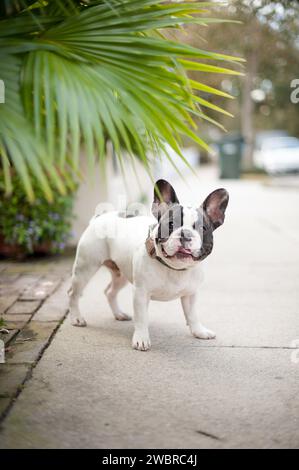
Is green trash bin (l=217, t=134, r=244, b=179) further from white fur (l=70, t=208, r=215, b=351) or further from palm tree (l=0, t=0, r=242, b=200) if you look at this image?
palm tree (l=0, t=0, r=242, b=200)

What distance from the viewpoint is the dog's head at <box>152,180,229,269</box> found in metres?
2.86

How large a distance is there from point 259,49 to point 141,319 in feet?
57.5

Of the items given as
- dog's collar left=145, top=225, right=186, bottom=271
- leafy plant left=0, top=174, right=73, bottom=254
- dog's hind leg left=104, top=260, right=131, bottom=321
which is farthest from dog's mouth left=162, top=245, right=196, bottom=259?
leafy plant left=0, top=174, right=73, bottom=254

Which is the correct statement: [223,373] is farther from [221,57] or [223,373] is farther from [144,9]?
[144,9]

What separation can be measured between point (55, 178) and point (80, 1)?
3.88 ft

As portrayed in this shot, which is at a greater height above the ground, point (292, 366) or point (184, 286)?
point (184, 286)

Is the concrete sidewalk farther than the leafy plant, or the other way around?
the leafy plant

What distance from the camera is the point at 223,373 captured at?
9.71ft

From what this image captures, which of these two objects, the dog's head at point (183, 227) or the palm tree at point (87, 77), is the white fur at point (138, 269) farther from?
the palm tree at point (87, 77)

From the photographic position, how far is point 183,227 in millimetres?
2893

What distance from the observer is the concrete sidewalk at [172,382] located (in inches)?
89.2

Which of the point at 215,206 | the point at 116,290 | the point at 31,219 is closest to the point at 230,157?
the point at 31,219

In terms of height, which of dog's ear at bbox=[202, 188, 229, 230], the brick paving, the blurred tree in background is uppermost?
the blurred tree in background
